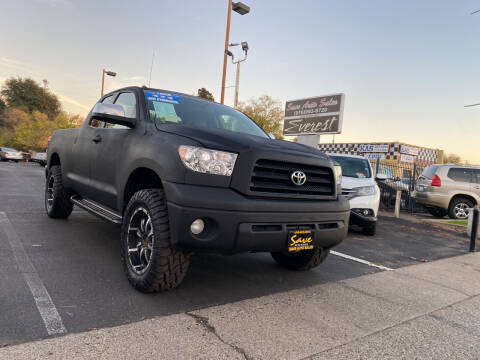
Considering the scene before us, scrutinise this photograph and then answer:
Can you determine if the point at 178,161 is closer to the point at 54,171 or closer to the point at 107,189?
the point at 107,189

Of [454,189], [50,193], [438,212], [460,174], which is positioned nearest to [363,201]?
[50,193]

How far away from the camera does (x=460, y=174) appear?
34.6 ft

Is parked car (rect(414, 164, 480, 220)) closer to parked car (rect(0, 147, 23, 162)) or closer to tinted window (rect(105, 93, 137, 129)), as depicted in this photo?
tinted window (rect(105, 93, 137, 129))

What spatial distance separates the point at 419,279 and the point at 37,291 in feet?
12.7

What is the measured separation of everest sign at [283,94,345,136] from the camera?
15984 millimetres

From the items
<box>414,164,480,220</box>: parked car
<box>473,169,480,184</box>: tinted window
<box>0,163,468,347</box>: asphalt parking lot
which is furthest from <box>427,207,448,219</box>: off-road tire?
<box>0,163,468,347</box>: asphalt parking lot

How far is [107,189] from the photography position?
12.0 feet

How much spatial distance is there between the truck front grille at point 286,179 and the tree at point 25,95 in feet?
227

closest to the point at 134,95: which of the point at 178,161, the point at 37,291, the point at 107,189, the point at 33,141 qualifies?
the point at 107,189

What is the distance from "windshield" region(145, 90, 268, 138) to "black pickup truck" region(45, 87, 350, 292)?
0.02 meters

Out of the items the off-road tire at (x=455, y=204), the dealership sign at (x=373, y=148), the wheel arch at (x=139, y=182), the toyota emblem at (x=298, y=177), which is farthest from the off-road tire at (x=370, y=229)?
the dealership sign at (x=373, y=148)

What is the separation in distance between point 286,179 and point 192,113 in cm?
144

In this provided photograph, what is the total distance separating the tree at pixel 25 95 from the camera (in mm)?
62469

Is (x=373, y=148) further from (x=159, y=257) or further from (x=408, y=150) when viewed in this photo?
(x=159, y=257)
